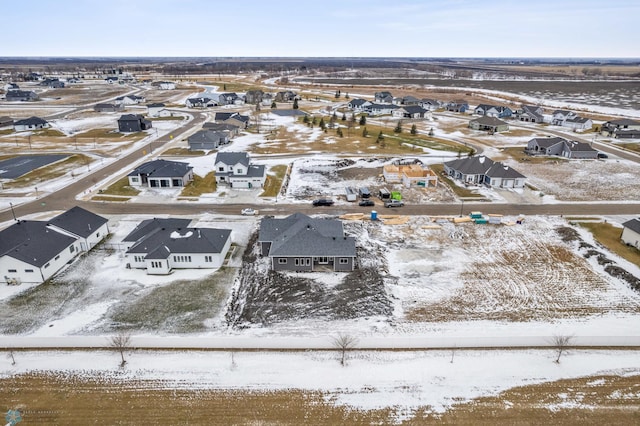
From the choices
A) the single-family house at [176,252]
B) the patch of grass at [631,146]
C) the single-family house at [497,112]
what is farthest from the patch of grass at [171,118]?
the patch of grass at [631,146]

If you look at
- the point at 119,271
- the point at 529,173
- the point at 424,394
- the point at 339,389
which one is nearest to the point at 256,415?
the point at 339,389

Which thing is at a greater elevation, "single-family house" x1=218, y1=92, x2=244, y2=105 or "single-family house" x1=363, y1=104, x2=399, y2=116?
"single-family house" x1=218, y1=92, x2=244, y2=105

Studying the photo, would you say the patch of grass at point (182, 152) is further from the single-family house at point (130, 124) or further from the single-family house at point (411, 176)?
the single-family house at point (411, 176)

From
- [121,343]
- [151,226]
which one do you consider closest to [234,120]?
[151,226]

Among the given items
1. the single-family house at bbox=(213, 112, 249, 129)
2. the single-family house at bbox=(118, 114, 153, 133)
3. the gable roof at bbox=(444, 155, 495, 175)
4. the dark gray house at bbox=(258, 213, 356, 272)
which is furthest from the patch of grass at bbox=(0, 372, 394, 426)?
the single-family house at bbox=(118, 114, 153, 133)

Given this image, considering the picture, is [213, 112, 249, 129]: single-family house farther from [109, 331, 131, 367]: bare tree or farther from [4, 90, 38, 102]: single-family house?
[4, 90, 38, 102]: single-family house

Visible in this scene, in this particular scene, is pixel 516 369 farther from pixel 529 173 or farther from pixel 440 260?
pixel 529 173
